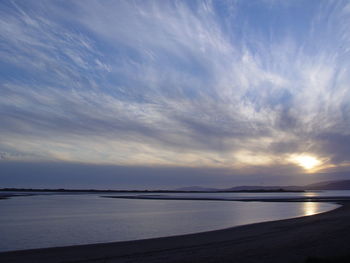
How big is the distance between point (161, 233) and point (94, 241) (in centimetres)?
528

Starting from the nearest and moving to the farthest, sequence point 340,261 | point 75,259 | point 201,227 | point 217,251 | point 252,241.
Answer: point 340,261
point 75,259
point 217,251
point 252,241
point 201,227

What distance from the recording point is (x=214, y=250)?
15.5m

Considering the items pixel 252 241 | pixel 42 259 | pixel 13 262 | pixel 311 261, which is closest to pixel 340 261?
pixel 311 261

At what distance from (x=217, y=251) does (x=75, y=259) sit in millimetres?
6557

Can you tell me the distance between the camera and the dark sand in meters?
13.5

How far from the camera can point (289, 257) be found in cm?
1316

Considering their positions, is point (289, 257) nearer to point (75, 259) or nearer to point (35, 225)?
point (75, 259)

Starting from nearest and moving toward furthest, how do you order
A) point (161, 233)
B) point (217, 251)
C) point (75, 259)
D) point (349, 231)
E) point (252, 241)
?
point (75, 259) < point (217, 251) < point (252, 241) < point (349, 231) < point (161, 233)

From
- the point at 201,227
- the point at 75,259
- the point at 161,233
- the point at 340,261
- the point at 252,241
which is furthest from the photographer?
the point at 201,227

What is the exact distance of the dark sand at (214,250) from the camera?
44.4 feet

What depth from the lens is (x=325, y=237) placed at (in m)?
17.9

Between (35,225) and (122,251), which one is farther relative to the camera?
(35,225)

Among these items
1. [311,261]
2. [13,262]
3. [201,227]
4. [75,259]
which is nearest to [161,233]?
[201,227]

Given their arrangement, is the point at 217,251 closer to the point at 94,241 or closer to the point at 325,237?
the point at 325,237
